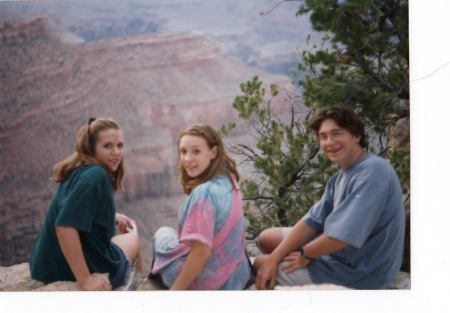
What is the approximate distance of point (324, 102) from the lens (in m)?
4.91

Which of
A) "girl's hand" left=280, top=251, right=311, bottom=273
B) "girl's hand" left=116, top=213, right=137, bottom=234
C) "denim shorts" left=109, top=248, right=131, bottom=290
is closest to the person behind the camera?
"girl's hand" left=280, top=251, right=311, bottom=273

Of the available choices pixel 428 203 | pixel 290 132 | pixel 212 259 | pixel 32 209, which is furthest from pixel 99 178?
pixel 428 203

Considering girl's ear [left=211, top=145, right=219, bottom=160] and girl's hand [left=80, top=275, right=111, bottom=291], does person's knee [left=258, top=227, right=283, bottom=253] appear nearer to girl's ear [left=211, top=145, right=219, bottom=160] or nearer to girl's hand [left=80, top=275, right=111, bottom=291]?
girl's ear [left=211, top=145, right=219, bottom=160]

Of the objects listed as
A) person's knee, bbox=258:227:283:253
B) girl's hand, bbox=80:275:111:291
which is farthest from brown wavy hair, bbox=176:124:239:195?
girl's hand, bbox=80:275:111:291

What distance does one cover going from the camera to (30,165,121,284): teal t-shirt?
4.71 metres

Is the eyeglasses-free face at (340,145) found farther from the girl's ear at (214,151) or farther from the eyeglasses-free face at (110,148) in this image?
the eyeglasses-free face at (110,148)

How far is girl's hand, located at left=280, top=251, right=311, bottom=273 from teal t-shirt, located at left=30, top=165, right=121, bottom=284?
1.29 m

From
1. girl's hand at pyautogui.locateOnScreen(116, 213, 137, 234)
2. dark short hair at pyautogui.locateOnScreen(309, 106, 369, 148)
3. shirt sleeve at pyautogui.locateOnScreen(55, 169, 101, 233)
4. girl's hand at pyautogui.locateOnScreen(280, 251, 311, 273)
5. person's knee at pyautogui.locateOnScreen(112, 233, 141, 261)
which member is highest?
dark short hair at pyautogui.locateOnScreen(309, 106, 369, 148)

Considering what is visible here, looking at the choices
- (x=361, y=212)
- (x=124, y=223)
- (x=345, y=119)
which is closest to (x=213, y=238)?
(x=124, y=223)

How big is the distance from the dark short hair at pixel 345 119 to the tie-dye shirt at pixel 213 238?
876 millimetres

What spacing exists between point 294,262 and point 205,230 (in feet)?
2.36
